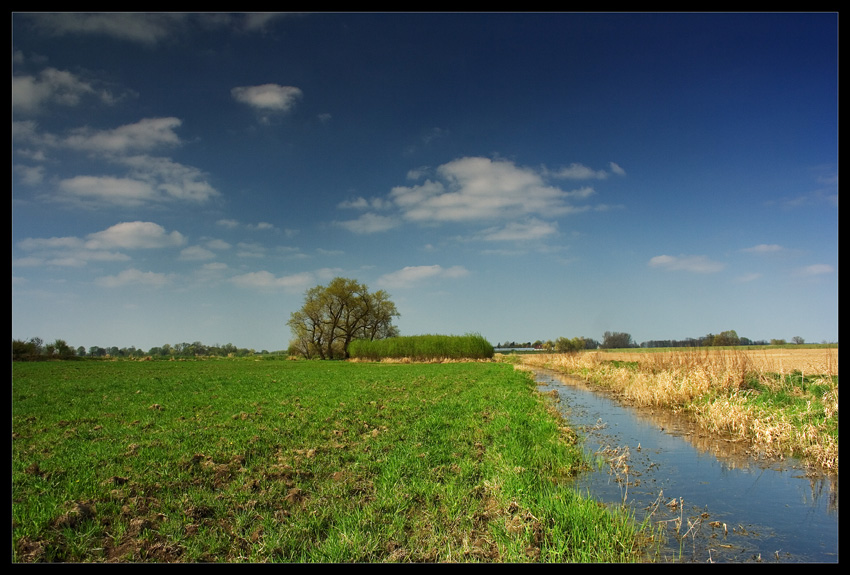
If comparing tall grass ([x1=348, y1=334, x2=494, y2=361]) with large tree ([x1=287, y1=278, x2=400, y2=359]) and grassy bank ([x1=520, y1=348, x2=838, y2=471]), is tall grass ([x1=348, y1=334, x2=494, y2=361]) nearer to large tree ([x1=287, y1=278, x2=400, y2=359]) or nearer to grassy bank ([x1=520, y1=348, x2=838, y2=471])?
large tree ([x1=287, y1=278, x2=400, y2=359])

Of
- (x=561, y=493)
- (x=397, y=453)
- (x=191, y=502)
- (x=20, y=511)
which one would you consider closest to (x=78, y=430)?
(x=20, y=511)

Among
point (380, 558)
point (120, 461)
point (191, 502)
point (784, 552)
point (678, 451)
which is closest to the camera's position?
point (380, 558)

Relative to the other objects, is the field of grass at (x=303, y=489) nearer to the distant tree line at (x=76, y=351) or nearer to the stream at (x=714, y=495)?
the stream at (x=714, y=495)

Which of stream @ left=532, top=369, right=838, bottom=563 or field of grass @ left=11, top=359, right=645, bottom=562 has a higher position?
field of grass @ left=11, top=359, right=645, bottom=562

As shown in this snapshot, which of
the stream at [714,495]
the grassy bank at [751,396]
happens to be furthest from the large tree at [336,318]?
the stream at [714,495]

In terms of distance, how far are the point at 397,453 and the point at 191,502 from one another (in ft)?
12.4

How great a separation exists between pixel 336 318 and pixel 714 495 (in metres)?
65.2

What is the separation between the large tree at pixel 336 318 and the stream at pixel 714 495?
59.9m

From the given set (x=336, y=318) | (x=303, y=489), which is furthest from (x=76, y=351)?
(x=303, y=489)

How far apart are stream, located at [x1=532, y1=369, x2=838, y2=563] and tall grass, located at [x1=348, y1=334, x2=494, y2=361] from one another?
1954 inches

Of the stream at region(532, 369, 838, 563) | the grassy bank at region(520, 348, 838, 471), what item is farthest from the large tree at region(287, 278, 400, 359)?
the stream at region(532, 369, 838, 563)

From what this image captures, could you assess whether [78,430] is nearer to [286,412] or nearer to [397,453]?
[286,412]

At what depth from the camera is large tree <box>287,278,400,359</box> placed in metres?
69.6
